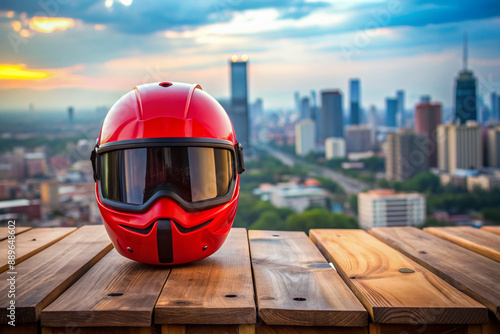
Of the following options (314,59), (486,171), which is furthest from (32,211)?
(486,171)

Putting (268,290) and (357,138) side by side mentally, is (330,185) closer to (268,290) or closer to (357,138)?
(357,138)

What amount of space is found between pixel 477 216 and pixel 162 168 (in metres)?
31.4

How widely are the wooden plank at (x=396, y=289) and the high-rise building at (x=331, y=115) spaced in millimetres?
33410

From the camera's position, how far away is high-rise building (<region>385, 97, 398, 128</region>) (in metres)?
36.6

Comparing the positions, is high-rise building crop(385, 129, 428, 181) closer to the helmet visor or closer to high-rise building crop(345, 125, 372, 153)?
high-rise building crop(345, 125, 372, 153)

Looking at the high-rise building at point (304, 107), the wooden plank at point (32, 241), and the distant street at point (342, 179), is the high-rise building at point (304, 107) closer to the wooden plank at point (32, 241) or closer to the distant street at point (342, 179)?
the distant street at point (342, 179)

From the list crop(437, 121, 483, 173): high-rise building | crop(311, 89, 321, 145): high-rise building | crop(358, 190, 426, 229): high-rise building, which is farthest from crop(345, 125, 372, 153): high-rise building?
crop(358, 190, 426, 229): high-rise building

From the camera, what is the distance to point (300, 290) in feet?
4.63

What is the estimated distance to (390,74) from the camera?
3164 cm

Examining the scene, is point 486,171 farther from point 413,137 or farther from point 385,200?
point 385,200

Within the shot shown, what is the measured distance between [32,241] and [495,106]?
111 feet

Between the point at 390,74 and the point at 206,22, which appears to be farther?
the point at 390,74

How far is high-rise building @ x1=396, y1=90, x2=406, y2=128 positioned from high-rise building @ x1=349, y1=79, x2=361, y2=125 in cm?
299

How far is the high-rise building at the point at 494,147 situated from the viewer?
29266 millimetres
